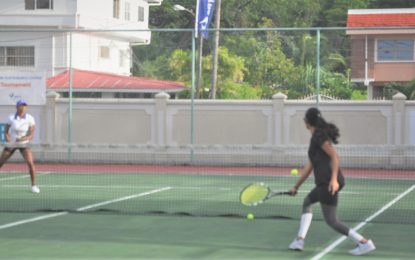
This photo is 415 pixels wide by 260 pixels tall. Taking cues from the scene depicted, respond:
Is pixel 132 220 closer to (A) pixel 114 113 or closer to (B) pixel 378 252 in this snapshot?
(B) pixel 378 252

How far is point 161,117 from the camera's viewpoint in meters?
26.5

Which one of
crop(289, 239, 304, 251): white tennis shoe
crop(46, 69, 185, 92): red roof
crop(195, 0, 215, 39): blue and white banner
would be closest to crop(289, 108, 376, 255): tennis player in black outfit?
crop(289, 239, 304, 251): white tennis shoe

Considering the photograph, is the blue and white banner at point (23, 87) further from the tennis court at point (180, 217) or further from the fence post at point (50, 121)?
the tennis court at point (180, 217)

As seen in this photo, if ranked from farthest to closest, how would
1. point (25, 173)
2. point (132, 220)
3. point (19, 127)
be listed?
point (25, 173) < point (19, 127) < point (132, 220)

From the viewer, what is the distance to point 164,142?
1039 inches

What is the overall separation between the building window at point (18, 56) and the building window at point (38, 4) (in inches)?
191

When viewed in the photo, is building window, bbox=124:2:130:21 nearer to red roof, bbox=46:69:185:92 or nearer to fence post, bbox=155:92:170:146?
red roof, bbox=46:69:185:92

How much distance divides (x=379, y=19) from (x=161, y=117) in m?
23.4

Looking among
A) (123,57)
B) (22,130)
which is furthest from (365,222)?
(123,57)

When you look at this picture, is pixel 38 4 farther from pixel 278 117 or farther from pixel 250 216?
pixel 250 216

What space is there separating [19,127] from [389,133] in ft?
36.2

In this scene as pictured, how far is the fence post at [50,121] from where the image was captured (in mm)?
26812

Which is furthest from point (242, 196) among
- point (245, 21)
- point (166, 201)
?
point (245, 21)

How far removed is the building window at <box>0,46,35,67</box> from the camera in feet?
123
